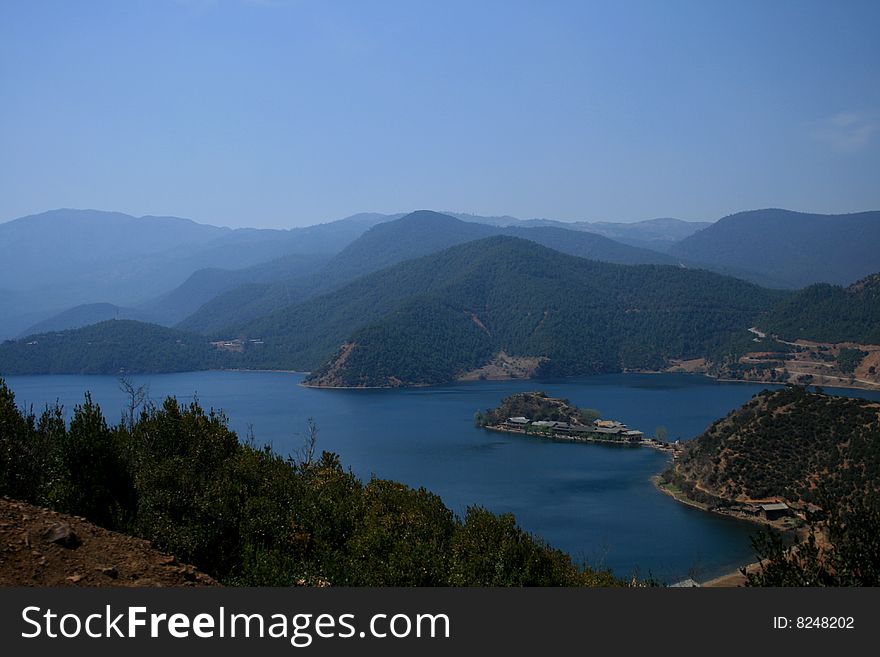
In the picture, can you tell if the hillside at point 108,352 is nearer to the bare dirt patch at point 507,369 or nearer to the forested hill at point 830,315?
the bare dirt patch at point 507,369

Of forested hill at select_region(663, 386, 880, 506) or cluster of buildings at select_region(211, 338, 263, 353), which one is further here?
cluster of buildings at select_region(211, 338, 263, 353)

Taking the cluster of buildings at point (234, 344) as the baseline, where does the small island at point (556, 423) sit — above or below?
below

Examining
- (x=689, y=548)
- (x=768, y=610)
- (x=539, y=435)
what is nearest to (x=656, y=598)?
(x=768, y=610)

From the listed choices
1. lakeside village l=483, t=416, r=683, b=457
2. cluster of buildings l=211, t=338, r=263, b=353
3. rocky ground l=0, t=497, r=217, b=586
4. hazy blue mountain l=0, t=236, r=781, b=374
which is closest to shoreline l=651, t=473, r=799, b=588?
lakeside village l=483, t=416, r=683, b=457

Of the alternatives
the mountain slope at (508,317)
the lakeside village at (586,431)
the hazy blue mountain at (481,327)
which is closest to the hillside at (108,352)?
the hazy blue mountain at (481,327)

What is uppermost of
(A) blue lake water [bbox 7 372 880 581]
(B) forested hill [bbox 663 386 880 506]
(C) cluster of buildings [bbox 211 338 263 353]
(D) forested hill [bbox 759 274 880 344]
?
A: (D) forested hill [bbox 759 274 880 344]

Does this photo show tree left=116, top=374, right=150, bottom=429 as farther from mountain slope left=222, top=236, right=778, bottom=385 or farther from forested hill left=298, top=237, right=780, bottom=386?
mountain slope left=222, top=236, right=778, bottom=385

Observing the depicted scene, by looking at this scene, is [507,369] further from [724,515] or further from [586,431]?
[724,515]
